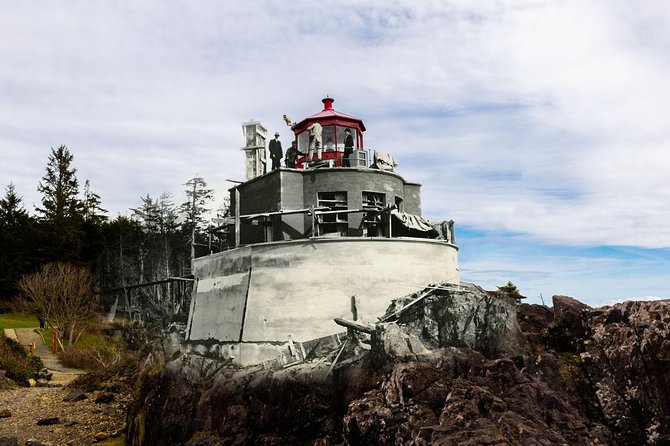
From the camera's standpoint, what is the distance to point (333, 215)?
24.1m

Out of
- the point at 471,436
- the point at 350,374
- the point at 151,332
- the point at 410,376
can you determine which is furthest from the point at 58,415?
the point at 471,436

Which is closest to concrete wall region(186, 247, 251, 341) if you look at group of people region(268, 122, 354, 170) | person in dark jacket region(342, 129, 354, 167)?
group of people region(268, 122, 354, 170)

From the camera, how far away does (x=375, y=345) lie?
1677cm

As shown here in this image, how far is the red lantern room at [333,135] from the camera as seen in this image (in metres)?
A: 25.4

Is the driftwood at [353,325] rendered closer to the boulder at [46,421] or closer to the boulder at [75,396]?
the boulder at [46,421]

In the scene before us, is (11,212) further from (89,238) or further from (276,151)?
(276,151)

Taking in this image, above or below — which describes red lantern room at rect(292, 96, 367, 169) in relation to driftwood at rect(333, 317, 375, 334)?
above

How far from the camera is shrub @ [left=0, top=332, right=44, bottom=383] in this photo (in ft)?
105

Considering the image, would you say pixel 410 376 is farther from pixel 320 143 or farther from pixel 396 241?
pixel 320 143

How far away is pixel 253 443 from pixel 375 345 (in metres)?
4.98

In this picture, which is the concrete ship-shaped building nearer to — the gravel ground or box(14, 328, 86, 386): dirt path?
the gravel ground

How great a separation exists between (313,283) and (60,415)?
15.8m

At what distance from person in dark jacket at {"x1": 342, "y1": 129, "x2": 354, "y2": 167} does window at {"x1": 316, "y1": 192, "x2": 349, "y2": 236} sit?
6.69 feet

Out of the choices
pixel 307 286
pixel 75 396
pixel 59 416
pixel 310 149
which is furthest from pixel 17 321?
pixel 307 286
